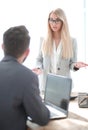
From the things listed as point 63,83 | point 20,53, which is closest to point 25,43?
point 20,53

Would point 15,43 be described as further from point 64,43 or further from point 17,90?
point 64,43

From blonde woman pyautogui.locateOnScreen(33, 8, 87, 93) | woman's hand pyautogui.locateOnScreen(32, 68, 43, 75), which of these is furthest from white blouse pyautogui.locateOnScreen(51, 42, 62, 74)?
woman's hand pyautogui.locateOnScreen(32, 68, 43, 75)

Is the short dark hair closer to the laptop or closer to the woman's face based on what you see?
the laptop

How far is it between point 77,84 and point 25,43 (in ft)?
8.60

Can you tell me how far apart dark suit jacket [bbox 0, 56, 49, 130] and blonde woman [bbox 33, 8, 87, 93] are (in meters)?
1.15

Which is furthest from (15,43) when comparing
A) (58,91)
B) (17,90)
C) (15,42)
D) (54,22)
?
(54,22)

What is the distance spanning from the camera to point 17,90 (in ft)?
5.24

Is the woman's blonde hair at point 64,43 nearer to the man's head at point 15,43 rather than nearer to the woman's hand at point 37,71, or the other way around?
the woman's hand at point 37,71

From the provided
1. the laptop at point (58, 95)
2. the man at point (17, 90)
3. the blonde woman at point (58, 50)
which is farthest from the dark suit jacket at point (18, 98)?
the blonde woman at point (58, 50)

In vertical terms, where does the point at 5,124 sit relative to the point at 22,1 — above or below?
below

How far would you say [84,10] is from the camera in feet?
13.6

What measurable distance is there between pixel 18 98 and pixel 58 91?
0.47 metres

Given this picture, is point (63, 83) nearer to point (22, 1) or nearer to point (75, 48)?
point (75, 48)

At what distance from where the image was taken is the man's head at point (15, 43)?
1.65 metres
